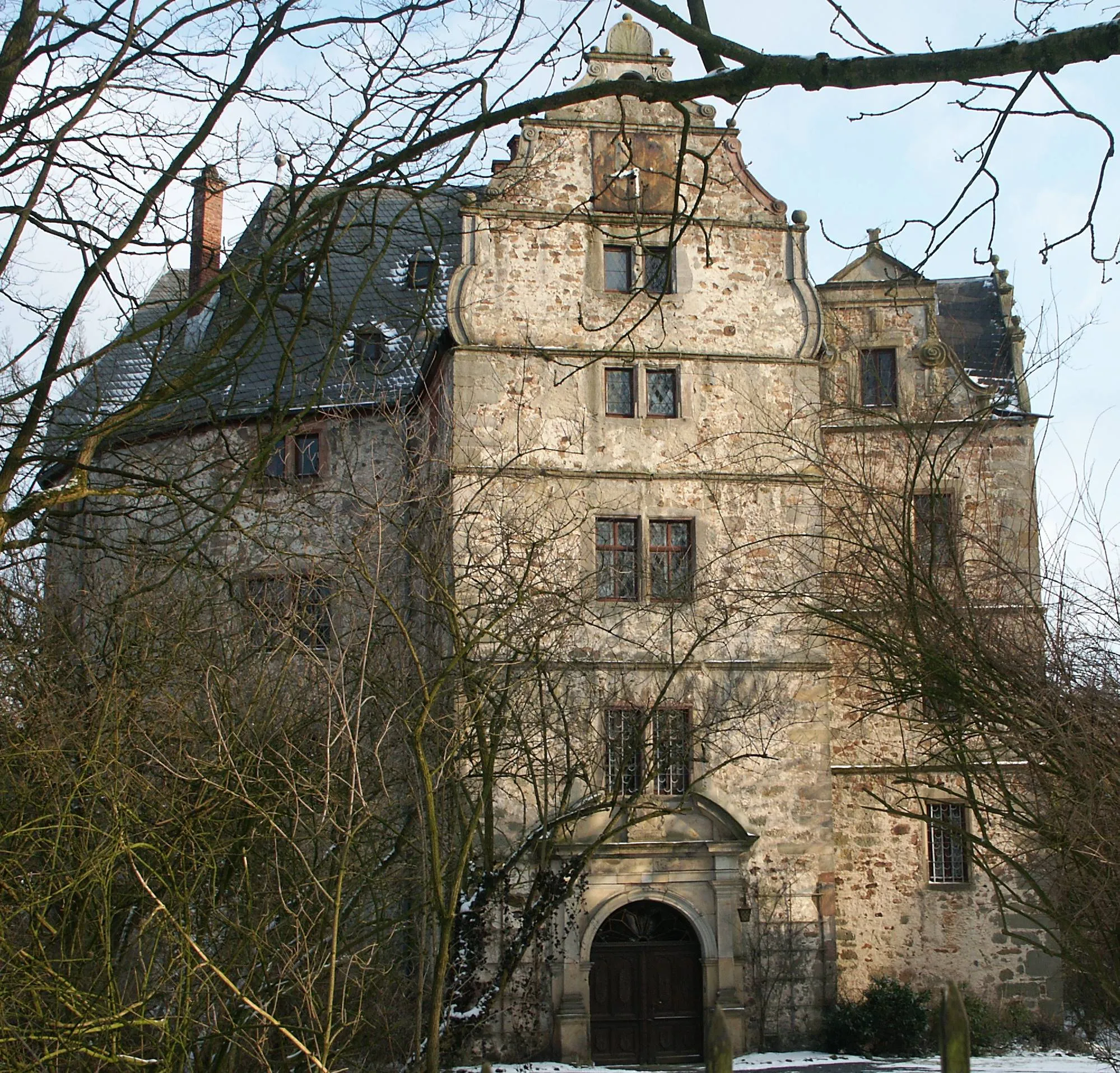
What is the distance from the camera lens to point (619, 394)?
1756 centimetres

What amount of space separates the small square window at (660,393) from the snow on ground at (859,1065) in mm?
7621

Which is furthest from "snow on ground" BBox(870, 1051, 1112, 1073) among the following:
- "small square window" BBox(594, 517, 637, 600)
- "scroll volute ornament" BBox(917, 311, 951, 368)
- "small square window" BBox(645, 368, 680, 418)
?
"scroll volute ornament" BBox(917, 311, 951, 368)

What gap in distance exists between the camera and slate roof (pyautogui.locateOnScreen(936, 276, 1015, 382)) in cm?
1989

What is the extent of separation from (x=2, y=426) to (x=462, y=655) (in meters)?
4.36

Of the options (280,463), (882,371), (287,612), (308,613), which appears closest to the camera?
(287,612)

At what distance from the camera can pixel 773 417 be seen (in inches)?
683

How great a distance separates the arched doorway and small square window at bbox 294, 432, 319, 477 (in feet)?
25.3

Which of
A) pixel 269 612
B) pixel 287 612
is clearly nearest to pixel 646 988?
pixel 269 612

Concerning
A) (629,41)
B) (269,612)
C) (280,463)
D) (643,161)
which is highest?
(629,41)

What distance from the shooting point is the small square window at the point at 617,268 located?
17.6 m

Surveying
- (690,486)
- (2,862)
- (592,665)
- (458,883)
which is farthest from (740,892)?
(2,862)

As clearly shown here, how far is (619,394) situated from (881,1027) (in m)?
8.06

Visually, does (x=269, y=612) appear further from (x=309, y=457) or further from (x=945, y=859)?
(x=945, y=859)

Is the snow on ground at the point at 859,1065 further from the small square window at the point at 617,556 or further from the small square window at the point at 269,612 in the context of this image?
the small square window at the point at 617,556
